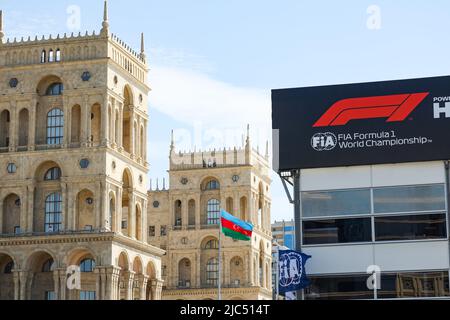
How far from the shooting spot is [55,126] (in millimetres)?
84062

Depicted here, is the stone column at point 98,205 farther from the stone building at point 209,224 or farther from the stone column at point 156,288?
the stone building at point 209,224

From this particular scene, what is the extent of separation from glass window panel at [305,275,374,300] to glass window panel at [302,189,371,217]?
98.0 inches

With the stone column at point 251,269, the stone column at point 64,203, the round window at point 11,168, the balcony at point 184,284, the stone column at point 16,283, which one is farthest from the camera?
the balcony at point 184,284

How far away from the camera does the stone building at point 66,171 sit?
80125mm

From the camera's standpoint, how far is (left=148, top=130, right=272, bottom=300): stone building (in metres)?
114

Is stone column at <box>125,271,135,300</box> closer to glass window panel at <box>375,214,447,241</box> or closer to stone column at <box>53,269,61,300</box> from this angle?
stone column at <box>53,269,61,300</box>

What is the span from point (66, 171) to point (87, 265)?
27.5 ft

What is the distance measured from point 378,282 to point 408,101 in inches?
282

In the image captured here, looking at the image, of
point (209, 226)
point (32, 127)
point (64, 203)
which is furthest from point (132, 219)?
point (209, 226)

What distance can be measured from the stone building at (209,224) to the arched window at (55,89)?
3449cm

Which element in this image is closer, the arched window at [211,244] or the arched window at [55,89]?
the arched window at [55,89]

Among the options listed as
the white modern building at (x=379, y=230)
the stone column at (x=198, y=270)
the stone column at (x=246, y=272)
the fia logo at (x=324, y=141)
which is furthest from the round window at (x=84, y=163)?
the white modern building at (x=379, y=230)

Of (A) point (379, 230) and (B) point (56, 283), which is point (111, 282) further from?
(A) point (379, 230)
